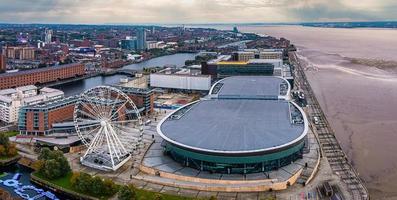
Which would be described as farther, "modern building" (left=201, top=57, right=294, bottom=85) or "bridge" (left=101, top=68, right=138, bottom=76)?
"bridge" (left=101, top=68, right=138, bottom=76)

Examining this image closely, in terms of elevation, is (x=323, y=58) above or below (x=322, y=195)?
above

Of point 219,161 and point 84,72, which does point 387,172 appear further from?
point 84,72

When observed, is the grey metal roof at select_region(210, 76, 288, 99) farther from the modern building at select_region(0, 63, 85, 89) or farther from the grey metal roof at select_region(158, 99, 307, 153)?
the modern building at select_region(0, 63, 85, 89)

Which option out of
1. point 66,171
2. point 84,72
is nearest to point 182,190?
point 66,171

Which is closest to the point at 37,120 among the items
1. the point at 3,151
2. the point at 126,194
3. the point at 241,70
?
the point at 3,151

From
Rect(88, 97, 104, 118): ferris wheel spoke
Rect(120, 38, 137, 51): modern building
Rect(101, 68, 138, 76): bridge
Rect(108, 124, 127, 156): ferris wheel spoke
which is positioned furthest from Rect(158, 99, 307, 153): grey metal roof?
Rect(120, 38, 137, 51): modern building

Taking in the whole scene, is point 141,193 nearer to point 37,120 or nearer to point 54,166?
point 54,166

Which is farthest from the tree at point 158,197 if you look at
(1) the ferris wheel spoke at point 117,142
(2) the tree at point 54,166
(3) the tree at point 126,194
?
(2) the tree at point 54,166
